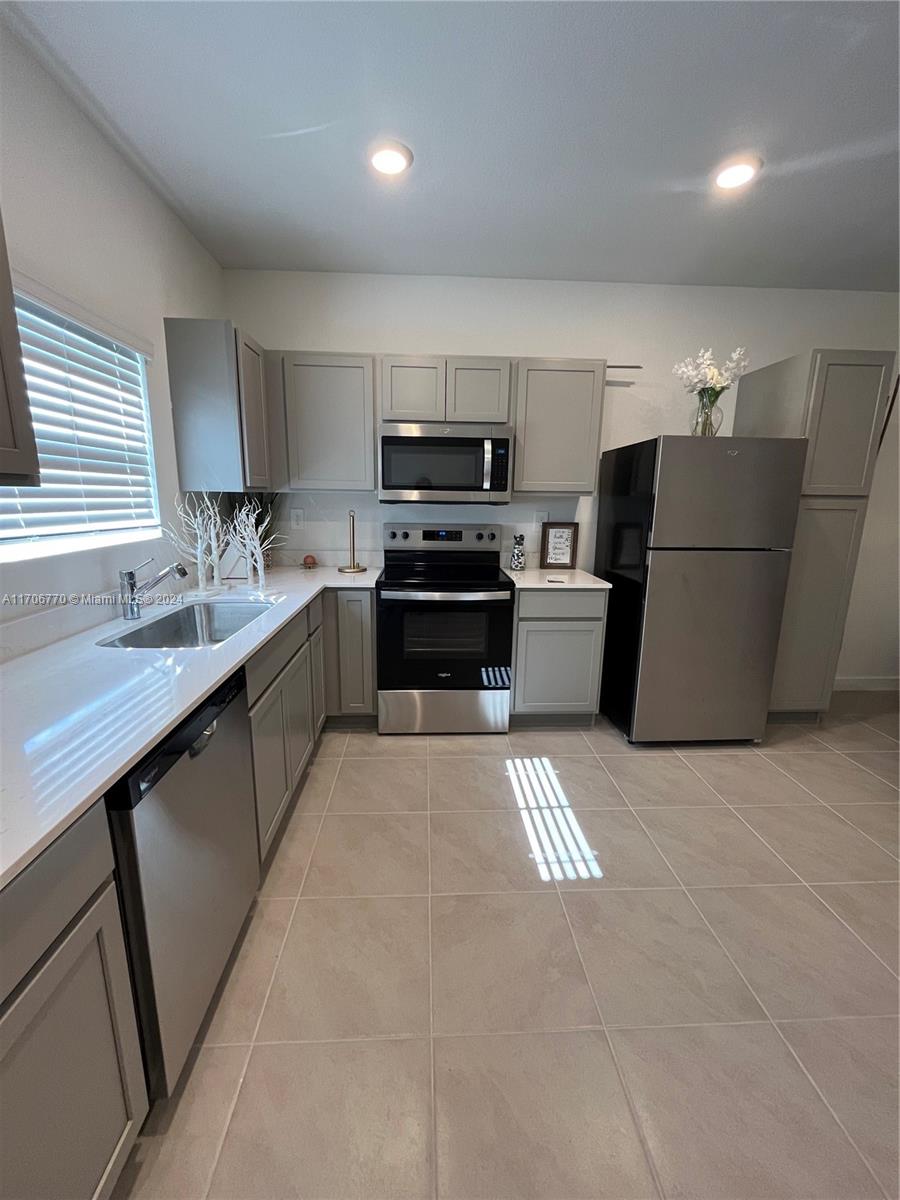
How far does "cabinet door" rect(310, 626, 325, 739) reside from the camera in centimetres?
228

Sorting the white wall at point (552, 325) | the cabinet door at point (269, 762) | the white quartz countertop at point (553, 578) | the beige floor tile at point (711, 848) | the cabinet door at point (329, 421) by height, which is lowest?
the beige floor tile at point (711, 848)

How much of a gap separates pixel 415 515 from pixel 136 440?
1.55 metres

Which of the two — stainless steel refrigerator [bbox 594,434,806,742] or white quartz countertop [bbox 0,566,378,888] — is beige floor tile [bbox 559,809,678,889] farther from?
white quartz countertop [bbox 0,566,378,888]

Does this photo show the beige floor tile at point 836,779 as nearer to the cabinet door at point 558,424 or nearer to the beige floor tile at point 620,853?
the beige floor tile at point 620,853

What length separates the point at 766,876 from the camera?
1697 millimetres

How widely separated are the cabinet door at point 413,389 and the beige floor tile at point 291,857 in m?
2.11

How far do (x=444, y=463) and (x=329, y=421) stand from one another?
0.72m

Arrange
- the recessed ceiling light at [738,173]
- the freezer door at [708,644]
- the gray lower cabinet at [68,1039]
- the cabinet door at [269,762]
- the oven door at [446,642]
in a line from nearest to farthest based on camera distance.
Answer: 1. the gray lower cabinet at [68,1039]
2. the cabinet door at [269,762]
3. the recessed ceiling light at [738,173]
4. the freezer door at [708,644]
5. the oven door at [446,642]

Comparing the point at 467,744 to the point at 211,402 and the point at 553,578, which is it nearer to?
the point at 553,578

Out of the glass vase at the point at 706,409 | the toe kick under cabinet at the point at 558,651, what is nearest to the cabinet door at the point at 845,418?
the glass vase at the point at 706,409

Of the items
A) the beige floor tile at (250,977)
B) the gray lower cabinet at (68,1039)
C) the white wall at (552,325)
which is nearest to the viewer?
the gray lower cabinet at (68,1039)

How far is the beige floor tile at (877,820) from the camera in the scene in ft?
6.18

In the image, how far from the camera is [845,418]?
2.43 m

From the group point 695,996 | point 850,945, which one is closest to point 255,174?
point 695,996
